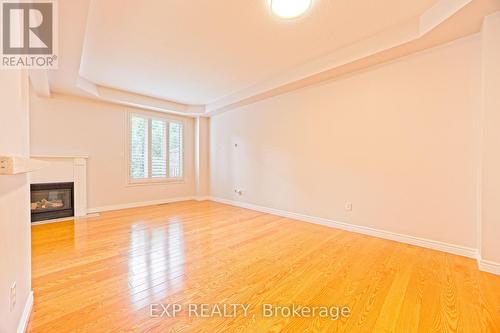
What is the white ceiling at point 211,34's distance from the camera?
216cm

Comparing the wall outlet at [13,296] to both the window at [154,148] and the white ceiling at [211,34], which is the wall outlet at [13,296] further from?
the window at [154,148]

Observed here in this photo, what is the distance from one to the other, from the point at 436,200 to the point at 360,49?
2.06 meters

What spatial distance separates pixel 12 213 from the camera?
1196mm

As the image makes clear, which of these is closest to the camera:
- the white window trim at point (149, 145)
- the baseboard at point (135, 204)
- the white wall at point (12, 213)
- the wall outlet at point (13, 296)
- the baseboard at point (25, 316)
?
the white wall at point (12, 213)

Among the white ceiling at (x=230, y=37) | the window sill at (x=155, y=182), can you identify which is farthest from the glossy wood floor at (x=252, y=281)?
the white ceiling at (x=230, y=37)

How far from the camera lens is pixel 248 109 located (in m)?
4.93

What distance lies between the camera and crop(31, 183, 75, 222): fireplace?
3779 mm

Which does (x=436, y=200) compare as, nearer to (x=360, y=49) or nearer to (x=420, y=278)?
(x=420, y=278)

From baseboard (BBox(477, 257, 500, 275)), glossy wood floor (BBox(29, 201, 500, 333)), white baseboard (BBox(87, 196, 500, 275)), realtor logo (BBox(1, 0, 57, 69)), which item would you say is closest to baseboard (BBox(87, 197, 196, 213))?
white baseboard (BBox(87, 196, 500, 275))

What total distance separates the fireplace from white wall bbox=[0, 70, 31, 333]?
3029 millimetres

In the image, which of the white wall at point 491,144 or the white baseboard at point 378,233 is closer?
the white wall at point 491,144

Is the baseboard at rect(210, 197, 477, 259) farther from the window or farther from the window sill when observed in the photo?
the window

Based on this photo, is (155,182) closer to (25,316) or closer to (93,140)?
(93,140)

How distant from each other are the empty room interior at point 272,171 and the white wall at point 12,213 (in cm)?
2
